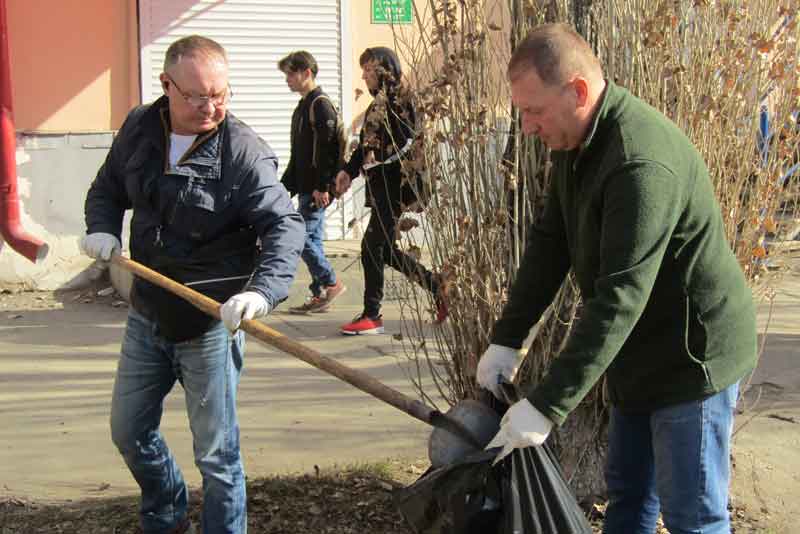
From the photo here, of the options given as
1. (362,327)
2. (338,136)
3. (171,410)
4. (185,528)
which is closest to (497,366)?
(185,528)

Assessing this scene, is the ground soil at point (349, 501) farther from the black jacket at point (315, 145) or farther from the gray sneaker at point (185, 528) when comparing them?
the black jacket at point (315, 145)

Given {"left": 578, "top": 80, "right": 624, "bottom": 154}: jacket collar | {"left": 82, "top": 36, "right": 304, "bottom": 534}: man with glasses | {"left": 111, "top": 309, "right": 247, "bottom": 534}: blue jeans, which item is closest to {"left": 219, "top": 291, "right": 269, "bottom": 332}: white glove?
{"left": 82, "top": 36, "right": 304, "bottom": 534}: man with glasses

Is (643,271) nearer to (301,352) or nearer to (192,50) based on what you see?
(301,352)

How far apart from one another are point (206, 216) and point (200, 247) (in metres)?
0.12

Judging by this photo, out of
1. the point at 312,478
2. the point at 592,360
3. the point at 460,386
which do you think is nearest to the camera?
the point at 592,360

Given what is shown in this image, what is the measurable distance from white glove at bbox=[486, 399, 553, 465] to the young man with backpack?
4.67 metres

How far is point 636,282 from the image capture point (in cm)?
244

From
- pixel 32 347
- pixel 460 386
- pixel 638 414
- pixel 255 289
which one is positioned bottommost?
pixel 32 347

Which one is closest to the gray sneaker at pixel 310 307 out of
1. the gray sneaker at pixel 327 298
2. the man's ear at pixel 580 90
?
the gray sneaker at pixel 327 298

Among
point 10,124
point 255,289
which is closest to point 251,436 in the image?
point 255,289

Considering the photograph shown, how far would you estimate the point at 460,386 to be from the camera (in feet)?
12.6

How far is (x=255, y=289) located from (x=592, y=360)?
1.11 meters

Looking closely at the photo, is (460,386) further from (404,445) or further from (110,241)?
(110,241)

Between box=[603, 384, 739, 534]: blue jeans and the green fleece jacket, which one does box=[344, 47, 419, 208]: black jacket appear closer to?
the green fleece jacket
